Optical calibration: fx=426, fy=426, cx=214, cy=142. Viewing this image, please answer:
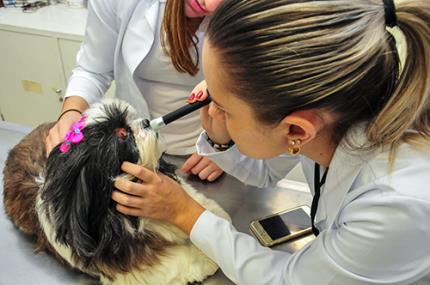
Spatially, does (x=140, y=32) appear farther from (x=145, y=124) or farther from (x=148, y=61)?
(x=145, y=124)

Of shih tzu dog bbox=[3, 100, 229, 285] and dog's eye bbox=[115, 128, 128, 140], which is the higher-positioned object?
dog's eye bbox=[115, 128, 128, 140]

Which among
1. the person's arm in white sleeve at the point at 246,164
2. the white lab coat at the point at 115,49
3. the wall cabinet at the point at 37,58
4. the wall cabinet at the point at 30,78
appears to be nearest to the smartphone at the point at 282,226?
the person's arm in white sleeve at the point at 246,164

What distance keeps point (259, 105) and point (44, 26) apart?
2.17 meters

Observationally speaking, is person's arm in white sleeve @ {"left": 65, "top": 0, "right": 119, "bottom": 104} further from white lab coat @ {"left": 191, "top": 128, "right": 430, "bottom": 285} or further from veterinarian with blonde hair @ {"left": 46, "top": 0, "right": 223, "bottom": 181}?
white lab coat @ {"left": 191, "top": 128, "right": 430, "bottom": 285}

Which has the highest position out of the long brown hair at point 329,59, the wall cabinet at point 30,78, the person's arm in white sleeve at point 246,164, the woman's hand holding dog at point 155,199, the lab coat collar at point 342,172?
the long brown hair at point 329,59

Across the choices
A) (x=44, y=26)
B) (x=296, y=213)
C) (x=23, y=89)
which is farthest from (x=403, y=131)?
(x=23, y=89)

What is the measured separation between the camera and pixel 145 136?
91cm

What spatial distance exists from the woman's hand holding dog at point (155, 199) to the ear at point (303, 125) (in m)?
0.33

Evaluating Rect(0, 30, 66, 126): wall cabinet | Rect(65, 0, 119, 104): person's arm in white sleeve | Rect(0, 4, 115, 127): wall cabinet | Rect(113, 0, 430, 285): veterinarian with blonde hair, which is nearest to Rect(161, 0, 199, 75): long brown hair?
Rect(65, 0, 119, 104): person's arm in white sleeve

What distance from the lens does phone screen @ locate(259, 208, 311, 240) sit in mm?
1066

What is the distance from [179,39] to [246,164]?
0.40 metres

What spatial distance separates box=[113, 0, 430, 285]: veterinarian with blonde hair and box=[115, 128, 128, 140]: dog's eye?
93 millimetres

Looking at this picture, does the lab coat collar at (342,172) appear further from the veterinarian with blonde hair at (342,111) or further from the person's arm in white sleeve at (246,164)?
the person's arm in white sleeve at (246,164)

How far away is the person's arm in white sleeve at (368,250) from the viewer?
27.3 inches
